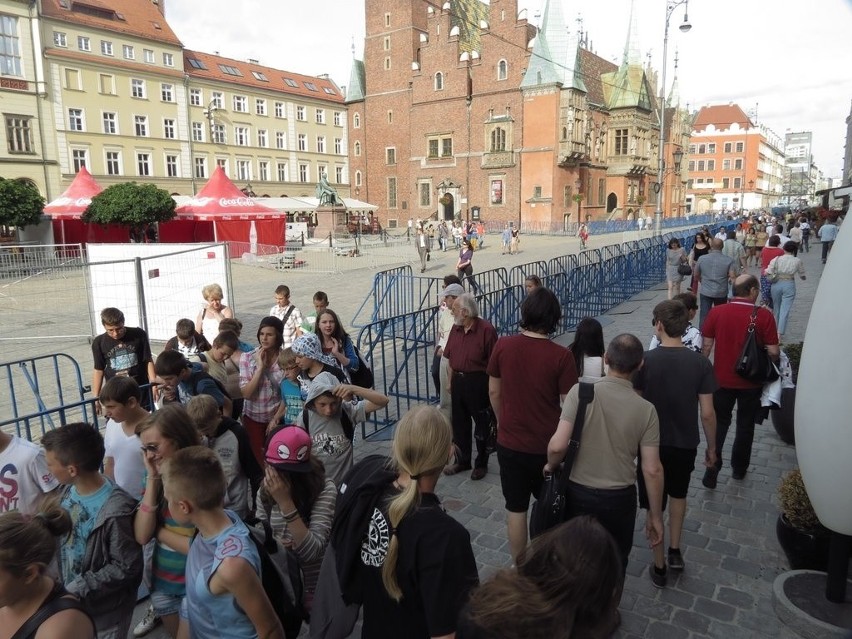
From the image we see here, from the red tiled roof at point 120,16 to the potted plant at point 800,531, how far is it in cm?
5099

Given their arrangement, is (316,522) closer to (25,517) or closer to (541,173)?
(25,517)

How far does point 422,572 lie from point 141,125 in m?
52.5

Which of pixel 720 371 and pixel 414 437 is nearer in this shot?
pixel 414 437

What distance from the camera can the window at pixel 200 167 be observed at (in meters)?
50.5

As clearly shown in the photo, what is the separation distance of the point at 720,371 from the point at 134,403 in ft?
15.0

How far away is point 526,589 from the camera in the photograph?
1415 millimetres

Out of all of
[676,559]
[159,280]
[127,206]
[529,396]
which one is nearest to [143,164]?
[127,206]

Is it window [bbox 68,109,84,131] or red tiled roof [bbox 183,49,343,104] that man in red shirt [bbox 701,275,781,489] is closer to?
window [bbox 68,109,84,131]

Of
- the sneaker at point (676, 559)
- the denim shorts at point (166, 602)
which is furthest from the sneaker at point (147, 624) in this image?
the sneaker at point (676, 559)

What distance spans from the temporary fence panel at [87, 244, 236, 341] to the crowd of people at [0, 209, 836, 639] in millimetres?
5115

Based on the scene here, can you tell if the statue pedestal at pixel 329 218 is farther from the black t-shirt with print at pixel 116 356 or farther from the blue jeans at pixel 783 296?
the black t-shirt with print at pixel 116 356

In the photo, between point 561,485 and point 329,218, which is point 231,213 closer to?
point 329,218

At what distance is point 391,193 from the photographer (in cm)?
5884

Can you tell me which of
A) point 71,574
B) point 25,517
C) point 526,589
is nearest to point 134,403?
point 71,574
